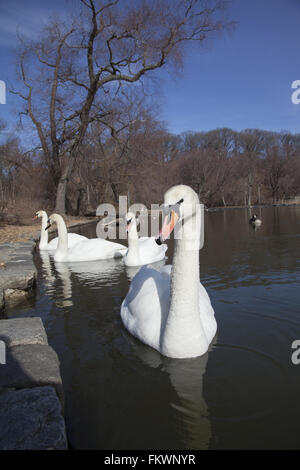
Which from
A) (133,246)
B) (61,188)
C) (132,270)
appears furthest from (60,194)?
(132,270)

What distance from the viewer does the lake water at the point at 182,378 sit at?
7.36 feet

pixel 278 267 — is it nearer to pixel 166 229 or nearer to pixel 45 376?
pixel 166 229

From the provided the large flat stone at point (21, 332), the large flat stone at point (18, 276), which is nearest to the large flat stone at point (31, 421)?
the large flat stone at point (21, 332)

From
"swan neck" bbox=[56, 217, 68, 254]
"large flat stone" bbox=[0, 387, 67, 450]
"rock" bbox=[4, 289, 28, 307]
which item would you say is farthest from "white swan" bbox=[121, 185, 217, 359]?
"swan neck" bbox=[56, 217, 68, 254]

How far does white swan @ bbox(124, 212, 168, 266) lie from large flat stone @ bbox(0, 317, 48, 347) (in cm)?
448

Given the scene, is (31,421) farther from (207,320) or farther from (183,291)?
(207,320)

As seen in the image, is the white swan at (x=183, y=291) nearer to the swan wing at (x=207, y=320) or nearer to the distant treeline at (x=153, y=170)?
the swan wing at (x=207, y=320)

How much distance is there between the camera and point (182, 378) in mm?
2893

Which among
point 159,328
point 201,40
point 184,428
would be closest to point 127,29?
point 201,40

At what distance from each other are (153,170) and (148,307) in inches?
1007

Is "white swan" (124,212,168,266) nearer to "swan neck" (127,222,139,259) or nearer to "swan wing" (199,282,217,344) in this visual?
"swan neck" (127,222,139,259)

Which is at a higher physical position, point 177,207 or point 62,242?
point 177,207

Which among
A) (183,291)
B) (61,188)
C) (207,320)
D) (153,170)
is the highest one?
(153,170)

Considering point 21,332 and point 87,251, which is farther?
point 87,251
